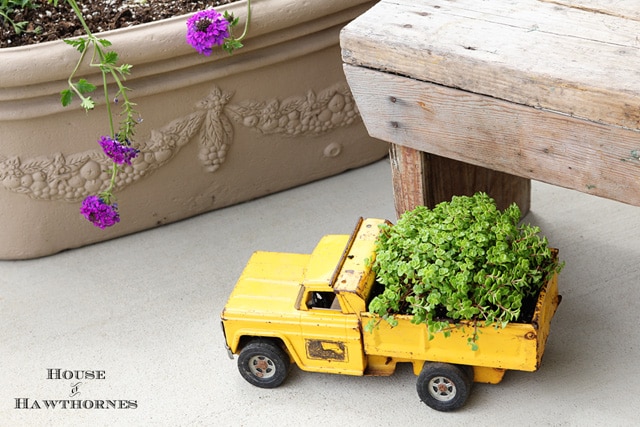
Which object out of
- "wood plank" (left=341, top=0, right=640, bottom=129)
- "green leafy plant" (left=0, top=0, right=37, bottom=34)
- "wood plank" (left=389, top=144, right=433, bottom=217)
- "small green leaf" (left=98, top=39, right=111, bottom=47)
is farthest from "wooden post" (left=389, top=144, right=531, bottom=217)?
"green leafy plant" (left=0, top=0, right=37, bottom=34)

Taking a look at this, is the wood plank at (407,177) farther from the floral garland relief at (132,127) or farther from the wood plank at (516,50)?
the floral garland relief at (132,127)

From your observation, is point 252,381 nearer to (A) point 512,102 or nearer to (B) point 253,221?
(B) point 253,221

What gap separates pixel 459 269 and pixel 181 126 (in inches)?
41.2

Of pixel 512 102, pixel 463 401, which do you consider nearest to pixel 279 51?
pixel 512 102

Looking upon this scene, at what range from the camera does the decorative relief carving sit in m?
2.79

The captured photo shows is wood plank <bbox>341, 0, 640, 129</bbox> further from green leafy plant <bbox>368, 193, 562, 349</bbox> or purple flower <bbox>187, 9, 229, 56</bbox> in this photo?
purple flower <bbox>187, 9, 229, 56</bbox>

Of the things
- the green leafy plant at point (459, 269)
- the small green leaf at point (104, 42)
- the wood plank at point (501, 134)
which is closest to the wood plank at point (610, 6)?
the wood plank at point (501, 134)

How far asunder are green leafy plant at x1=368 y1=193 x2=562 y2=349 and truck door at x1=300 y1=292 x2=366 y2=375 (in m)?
0.09

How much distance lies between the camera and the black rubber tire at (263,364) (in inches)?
92.6

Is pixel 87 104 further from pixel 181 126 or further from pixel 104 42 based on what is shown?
pixel 181 126

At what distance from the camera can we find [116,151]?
101 inches

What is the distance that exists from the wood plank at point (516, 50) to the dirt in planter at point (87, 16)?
794mm

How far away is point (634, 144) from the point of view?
6.38 ft

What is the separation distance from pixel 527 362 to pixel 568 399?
21 centimetres
